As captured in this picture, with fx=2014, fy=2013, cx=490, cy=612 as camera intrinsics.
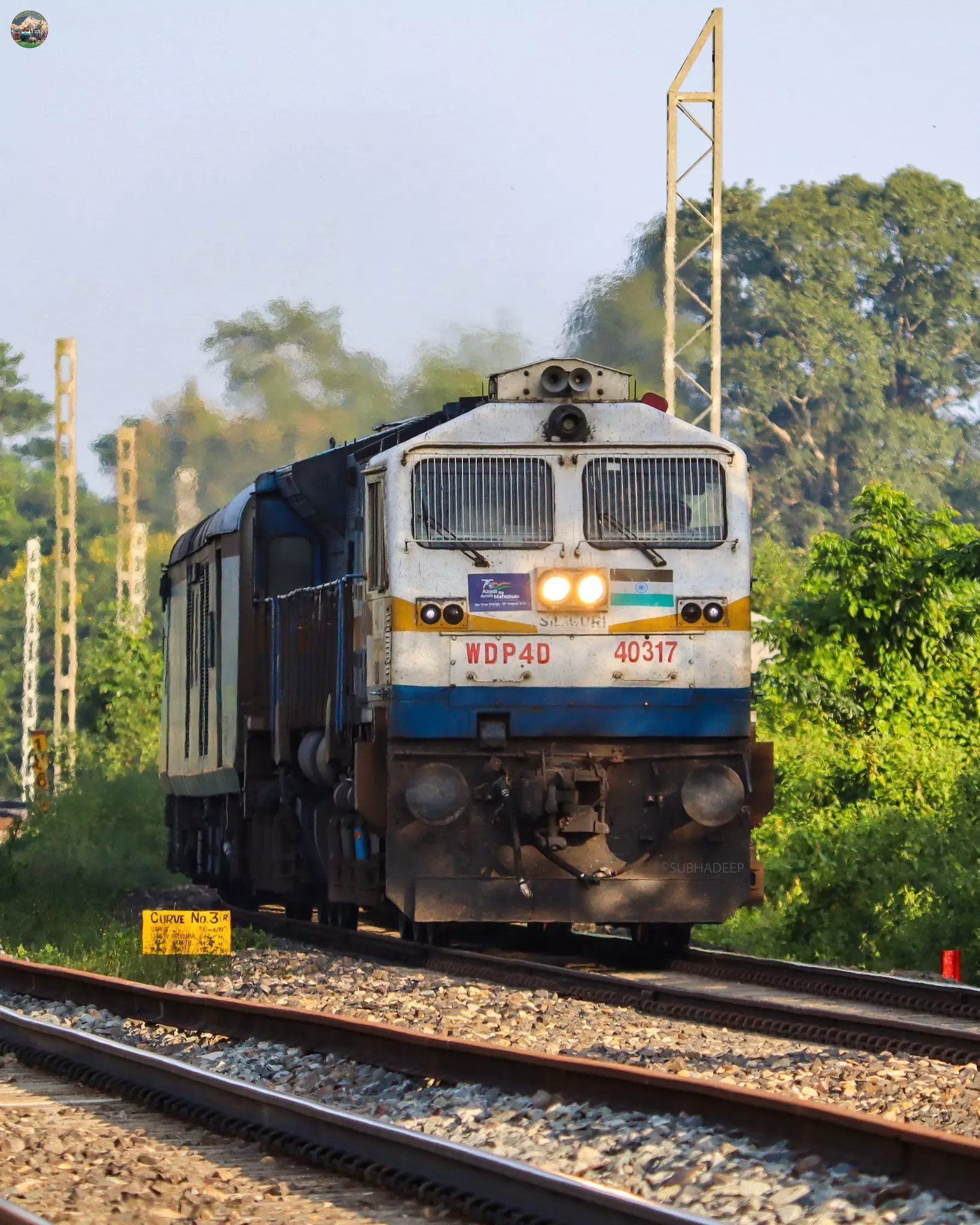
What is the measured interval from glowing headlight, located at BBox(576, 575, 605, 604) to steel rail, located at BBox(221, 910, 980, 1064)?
7.40 feet

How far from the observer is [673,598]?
12547mm

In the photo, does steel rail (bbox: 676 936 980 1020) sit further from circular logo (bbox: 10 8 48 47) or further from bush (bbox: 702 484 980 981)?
circular logo (bbox: 10 8 48 47)

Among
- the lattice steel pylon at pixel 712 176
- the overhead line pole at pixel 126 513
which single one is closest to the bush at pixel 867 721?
the lattice steel pylon at pixel 712 176

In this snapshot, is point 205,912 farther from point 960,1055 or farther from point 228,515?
point 960,1055

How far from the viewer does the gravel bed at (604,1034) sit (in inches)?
299

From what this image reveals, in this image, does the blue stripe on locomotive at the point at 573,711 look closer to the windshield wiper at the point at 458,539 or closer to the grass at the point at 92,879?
the windshield wiper at the point at 458,539

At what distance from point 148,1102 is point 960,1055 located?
11.0 ft

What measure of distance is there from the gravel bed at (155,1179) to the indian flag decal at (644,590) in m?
5.57

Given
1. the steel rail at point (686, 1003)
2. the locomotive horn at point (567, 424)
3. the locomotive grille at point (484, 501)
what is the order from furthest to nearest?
the locomotive horn at point (567, 424) → the locomotive grille at point (484, 501) → the steel rail at point (686, 1003)

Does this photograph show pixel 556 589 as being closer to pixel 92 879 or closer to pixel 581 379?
pixel 581 379

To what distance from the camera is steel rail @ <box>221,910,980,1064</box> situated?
883 centimetres

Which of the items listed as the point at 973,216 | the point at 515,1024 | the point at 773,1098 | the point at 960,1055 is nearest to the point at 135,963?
the point at 515,1024

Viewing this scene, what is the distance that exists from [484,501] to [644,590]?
1152 millimetres

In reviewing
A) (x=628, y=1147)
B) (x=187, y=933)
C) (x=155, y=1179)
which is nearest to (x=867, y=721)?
(x=187, y=933)
